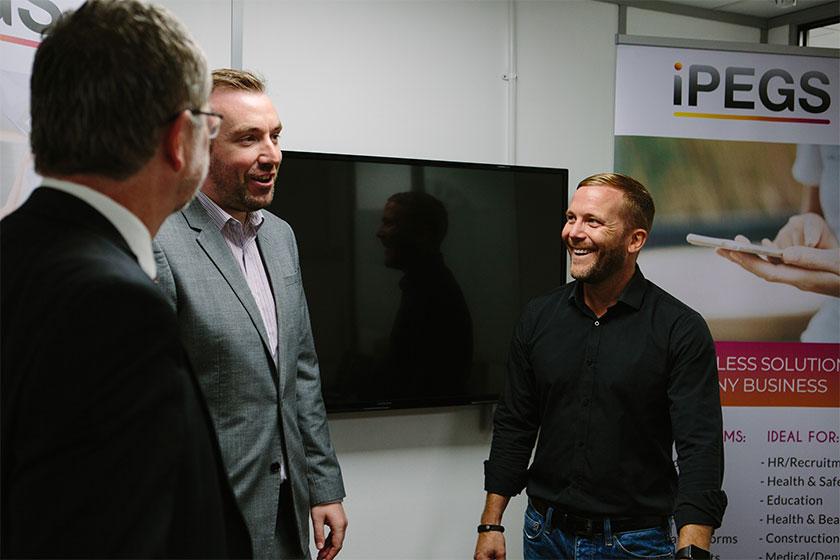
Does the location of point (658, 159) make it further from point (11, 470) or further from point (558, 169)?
point (11, 470)

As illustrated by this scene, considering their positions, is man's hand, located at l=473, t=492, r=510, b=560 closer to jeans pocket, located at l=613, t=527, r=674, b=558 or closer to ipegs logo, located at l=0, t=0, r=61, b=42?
jeans pocket, located at l=613, t=527, r=674, b=558

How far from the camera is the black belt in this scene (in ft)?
7.37

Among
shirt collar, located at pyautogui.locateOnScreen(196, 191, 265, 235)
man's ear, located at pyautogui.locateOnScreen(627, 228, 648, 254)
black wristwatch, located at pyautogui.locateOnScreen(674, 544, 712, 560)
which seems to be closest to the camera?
shirt collar, located at pyautogui.locateOnScreen(196, 191, 265, 235)

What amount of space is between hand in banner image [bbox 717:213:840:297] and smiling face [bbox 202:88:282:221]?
2.14 metres

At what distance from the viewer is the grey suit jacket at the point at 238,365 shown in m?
1.77

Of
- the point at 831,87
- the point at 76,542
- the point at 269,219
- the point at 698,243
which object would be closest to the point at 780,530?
the point at 698,243

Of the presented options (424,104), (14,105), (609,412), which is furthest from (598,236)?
(14,105)

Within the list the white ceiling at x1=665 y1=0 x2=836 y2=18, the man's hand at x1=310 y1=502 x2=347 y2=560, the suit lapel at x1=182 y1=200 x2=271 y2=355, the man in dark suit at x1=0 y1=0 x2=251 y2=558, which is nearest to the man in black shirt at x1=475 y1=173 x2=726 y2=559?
the man's hand at x1=310 y1=502 x2=347 y2=560

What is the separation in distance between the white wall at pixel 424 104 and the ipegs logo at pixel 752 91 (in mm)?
452

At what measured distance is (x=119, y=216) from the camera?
1.02 m

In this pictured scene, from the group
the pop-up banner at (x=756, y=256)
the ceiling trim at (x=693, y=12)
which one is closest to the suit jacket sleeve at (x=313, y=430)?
the pop-up banner at (x=756, y=256)

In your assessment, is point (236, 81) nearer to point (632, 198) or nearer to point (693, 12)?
point (632, 198)

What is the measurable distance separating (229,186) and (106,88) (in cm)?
98

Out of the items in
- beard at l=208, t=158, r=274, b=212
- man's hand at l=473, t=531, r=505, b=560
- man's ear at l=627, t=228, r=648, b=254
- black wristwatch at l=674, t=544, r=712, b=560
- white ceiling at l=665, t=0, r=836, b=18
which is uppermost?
white ceiling at l=665, t=0, r=836, b=18
